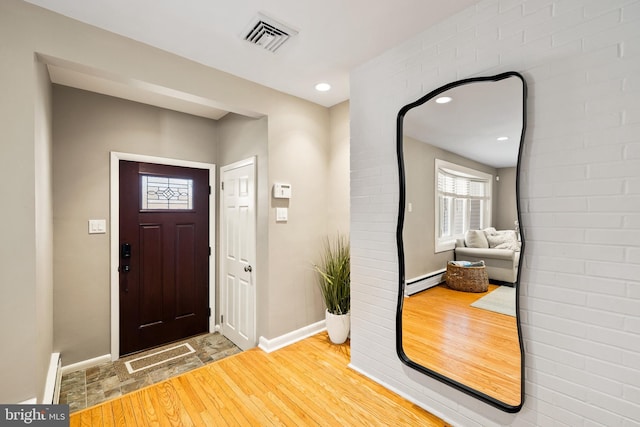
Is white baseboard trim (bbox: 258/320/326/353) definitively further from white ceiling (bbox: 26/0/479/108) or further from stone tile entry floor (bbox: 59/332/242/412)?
white ceiling (bbox: 26/0/479/108)

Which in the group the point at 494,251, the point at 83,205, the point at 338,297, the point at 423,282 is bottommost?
the point at 338,297

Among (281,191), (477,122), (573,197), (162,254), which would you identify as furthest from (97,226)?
(573,197)

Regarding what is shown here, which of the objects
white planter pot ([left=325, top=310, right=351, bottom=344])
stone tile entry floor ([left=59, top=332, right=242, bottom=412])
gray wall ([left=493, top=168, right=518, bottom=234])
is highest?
gray wall ([left=493, top=168, right=518, bottom=234])

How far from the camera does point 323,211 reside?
3145 mm

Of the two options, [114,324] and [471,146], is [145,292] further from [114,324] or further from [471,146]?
[471,146]

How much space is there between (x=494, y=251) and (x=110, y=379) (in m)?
3.18

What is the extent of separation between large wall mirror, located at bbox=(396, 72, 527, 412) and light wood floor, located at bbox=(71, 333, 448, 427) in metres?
0.37

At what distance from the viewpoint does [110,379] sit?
247 centimetres

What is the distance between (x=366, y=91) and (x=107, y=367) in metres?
3.39

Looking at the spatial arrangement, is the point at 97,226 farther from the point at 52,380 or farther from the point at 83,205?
the point at 52,380

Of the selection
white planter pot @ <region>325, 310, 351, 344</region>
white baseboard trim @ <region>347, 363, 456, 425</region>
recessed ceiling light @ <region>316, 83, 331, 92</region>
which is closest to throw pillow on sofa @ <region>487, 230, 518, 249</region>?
white baseboard trim @ <region>347, 363, 456, 425</region>

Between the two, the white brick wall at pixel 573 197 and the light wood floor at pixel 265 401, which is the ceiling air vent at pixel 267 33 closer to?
the white brick wall at pixel 573 197

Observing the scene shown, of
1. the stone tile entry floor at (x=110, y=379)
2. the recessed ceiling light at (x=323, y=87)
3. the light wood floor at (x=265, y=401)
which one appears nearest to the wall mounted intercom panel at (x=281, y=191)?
the recessed ceiling light at (x=323, y=87)

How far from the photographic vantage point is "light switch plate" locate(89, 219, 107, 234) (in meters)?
2.66
